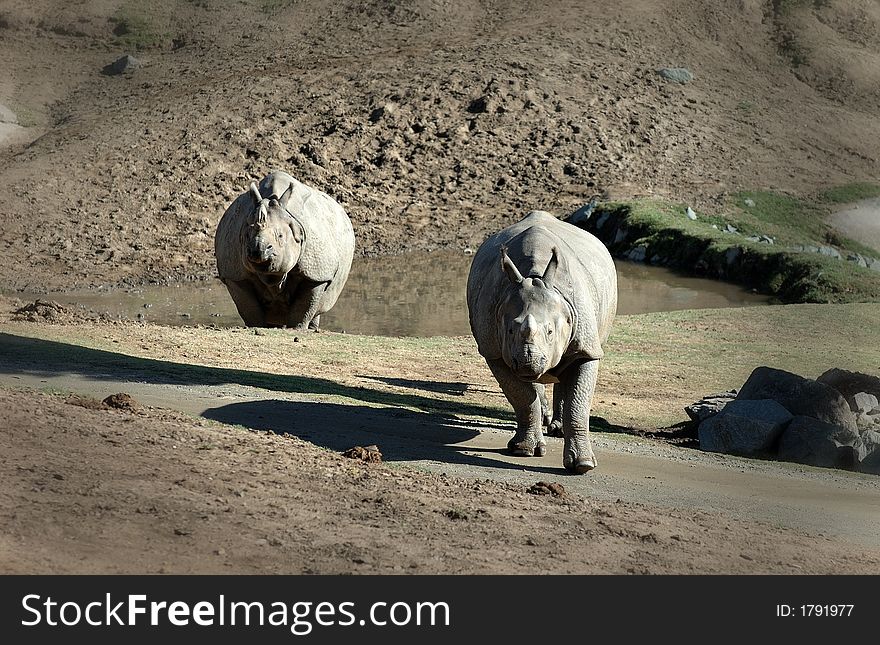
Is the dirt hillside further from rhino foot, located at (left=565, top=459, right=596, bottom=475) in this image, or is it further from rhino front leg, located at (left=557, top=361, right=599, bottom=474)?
rhino foot, located at (left=565, top=459, right=596, bottom=475)

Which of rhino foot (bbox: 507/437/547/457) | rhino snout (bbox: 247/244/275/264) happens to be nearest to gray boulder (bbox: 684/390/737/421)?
rhino foot (bbox: 507/437/547/457)

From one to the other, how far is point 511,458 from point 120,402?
3429 millimetres

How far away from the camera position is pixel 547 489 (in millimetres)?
9078

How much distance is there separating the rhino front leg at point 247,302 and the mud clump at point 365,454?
27.4 feet

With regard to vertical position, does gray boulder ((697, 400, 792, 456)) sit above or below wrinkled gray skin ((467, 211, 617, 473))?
below

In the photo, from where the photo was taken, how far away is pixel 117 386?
11234mm

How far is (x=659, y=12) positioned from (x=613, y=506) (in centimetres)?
4154

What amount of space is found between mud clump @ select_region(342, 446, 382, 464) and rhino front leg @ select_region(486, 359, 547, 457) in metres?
1.42

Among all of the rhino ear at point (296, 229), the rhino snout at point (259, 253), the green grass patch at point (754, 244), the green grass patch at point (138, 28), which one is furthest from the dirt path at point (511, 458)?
the green grass patch at point (138, 28)

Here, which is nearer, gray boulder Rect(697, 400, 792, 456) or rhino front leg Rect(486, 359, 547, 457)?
rhino front leg Rect(486, 359, 547, 457)

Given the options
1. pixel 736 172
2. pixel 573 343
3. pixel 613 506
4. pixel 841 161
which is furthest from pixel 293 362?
pixel 841 161

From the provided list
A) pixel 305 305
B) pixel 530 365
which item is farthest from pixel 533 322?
pixel 305 305

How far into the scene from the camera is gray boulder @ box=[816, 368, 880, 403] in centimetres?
1286
